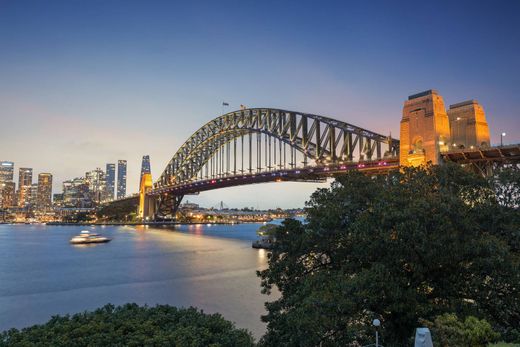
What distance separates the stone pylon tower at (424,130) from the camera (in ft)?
131

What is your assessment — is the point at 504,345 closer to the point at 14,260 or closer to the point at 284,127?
the point at 14,260

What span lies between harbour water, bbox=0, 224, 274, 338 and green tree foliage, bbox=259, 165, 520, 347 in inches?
363

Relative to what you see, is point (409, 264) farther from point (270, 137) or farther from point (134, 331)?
point (270, 137)

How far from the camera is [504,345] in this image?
844 centimetres

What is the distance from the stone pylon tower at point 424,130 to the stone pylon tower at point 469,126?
942 mm

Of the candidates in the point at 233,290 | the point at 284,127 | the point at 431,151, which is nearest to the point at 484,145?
the point at 431,151

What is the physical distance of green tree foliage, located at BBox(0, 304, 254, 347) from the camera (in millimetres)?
9352

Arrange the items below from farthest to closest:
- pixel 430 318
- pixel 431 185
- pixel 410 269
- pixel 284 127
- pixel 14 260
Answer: pixel 284 127
pixel 14 260
pixel 431 185
pixel 410 269
pixel 430 318

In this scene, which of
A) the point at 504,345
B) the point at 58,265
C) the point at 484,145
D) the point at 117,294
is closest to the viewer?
the point at 504,345

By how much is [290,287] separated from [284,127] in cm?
6844

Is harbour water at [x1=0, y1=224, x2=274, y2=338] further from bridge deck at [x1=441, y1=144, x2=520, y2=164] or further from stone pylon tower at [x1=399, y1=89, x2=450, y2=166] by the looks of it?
bridge deck at [x1=441, y1=144, x2=520, y2=164]

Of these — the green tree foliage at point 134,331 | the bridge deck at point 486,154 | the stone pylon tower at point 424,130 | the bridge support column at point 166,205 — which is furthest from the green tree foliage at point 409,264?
the bridge support column at point 166,205

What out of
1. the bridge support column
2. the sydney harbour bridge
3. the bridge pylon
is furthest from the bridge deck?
the bridge pylon

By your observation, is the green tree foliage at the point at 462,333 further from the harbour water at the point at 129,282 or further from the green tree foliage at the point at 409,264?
the harbour water at the point at 129,282
